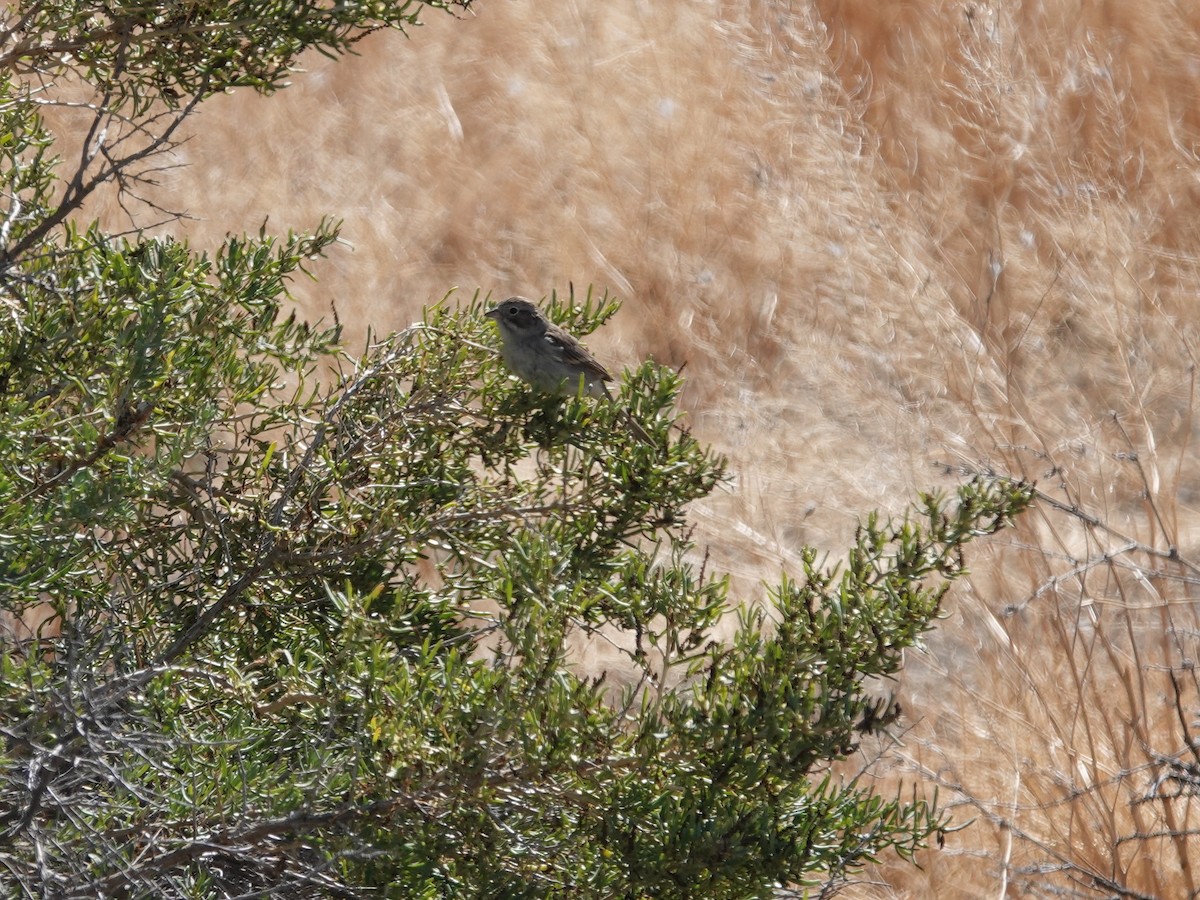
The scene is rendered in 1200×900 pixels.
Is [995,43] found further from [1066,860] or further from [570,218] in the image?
[570,218]

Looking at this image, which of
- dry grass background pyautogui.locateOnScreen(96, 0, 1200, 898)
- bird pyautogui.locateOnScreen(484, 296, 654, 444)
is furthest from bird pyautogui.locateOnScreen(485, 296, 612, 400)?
dry grass background pyautogui.locateOnScreen(96, 0, 1200, 898)

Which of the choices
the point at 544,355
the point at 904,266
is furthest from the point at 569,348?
the point at 904,266

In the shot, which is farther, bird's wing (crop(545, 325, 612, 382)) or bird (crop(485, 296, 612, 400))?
bird's wing (crop(545, 325, 612, 382))

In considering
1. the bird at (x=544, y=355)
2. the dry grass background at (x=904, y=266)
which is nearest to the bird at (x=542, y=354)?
the bird at (x=544, y=355)

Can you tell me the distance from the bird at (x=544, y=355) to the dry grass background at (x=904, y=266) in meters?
1.03

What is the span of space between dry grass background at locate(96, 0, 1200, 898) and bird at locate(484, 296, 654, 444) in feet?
3.37

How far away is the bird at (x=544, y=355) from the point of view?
107 inches

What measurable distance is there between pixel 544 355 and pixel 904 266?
1.36 meters

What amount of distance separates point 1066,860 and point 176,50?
290 cm

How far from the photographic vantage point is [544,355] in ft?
10.1

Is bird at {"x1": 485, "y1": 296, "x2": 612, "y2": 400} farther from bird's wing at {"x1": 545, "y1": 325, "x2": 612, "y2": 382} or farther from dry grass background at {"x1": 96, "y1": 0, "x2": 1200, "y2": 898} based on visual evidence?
dry grass background at {"x1": 96, "y1": 0, "x2": 1200, "y2": 898}

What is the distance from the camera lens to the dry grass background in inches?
150

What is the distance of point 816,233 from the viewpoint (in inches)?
272

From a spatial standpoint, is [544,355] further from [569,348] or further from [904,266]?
[904,266]
